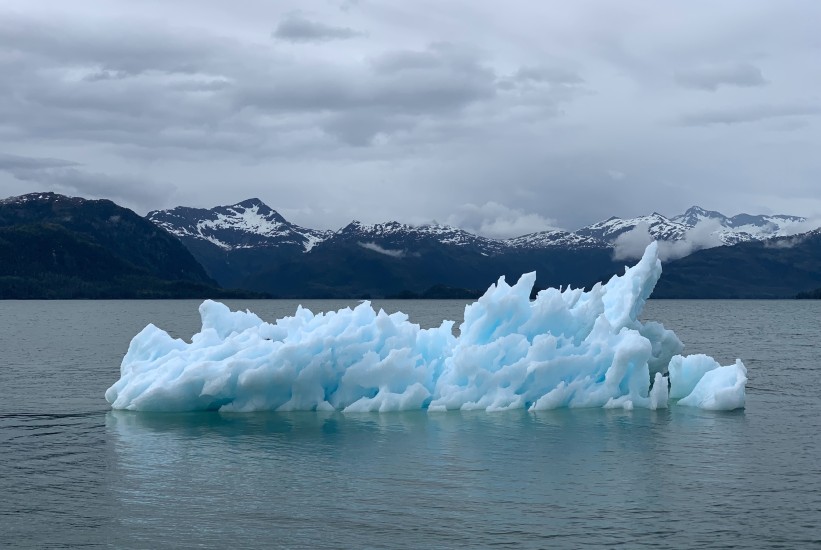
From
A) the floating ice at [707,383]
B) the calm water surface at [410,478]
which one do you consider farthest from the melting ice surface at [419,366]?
the calm water surface at [410,478]

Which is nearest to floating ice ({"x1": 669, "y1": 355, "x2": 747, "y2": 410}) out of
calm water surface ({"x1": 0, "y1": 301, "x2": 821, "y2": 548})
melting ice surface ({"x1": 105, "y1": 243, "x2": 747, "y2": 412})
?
melting ice surface ({"x1": 105, "y1": 243, "x2": 747, "y2": 412})

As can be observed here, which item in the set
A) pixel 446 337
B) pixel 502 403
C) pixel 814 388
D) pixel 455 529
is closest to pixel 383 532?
pixel 455 529

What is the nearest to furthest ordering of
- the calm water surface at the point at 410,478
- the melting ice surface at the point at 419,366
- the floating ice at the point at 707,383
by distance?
the calm water surface at the point at 410,478
the melting ice surface at the point at 419,366
the floating ice at the point at 707,383

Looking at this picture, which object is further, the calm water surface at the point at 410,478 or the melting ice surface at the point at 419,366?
the melting ice surface at the point at 419,366

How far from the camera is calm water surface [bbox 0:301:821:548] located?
62.8 feet

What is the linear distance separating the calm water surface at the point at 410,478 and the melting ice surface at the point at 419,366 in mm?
910

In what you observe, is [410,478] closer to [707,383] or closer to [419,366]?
[419,366]

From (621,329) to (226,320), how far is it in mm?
17309

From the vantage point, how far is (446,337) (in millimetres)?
37562

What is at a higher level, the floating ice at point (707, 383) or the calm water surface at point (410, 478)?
the floating ice at point (707, 383)

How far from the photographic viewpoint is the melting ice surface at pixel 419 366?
3394 cm

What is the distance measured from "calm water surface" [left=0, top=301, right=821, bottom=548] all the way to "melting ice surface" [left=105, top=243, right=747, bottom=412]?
35.8 inches

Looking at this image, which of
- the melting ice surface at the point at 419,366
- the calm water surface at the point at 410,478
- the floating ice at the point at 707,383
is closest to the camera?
the calm water surface at the point at 410,478

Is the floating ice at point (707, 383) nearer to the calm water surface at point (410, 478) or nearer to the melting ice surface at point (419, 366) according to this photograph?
the melting ice surface at point (419, 366)
